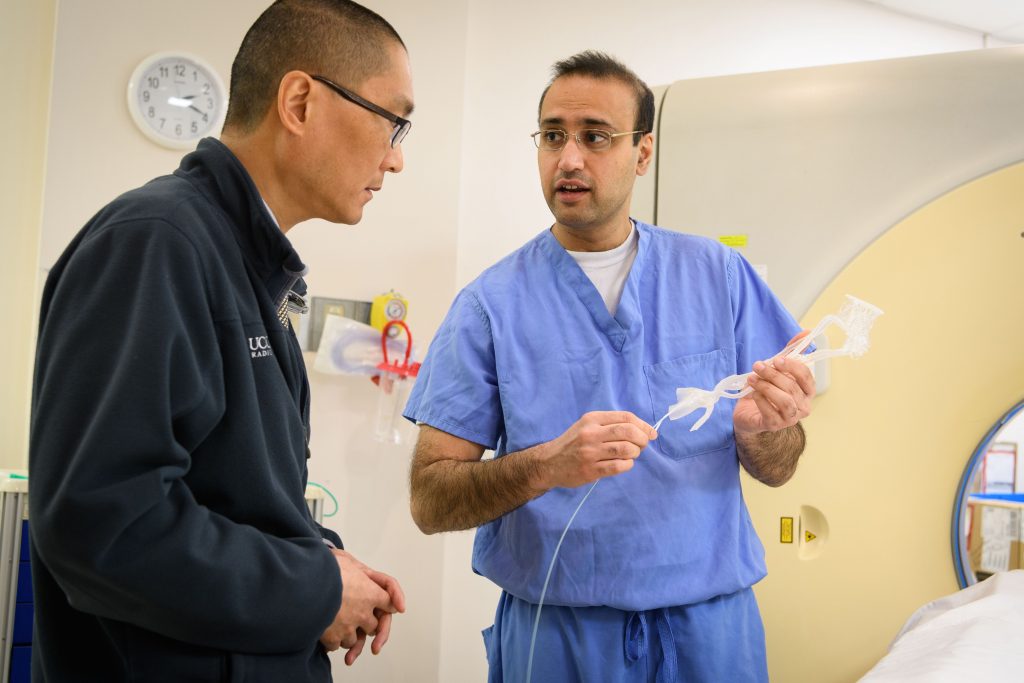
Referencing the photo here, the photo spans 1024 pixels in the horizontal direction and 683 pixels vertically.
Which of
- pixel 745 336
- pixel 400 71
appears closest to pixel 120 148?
pixel 400 71

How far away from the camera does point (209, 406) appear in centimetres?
77

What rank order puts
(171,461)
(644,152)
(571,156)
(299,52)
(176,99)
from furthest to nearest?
1. (176,99)
2. (644,152)
3. (571,156)
4. (299,52)
5. (171,461)

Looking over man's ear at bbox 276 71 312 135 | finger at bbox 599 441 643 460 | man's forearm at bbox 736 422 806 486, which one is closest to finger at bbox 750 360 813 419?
man's forearm at bbox 736 422 806 486

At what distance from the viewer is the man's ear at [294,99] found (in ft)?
3.14

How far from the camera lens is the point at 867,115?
174 cm

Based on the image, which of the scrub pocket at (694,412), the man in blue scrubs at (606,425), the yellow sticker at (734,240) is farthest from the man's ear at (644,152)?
the scrub pocket at (694,412)

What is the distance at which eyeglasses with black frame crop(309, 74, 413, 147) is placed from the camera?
98cm

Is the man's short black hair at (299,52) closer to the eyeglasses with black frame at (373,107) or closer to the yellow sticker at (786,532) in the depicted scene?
the eyeglasses with black frame at (373,107)

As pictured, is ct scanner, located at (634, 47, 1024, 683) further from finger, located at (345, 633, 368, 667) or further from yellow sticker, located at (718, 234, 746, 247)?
finger, located at (345, 633, 368, 667)

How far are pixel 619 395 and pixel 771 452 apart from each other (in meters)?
0.27

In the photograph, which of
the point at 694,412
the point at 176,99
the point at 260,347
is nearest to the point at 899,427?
the point at 694,412

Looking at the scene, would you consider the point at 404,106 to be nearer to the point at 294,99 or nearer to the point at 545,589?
the point at 294,99

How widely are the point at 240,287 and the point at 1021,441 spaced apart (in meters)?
4.12

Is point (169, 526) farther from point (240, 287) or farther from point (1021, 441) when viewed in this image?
point (1021, 441)
